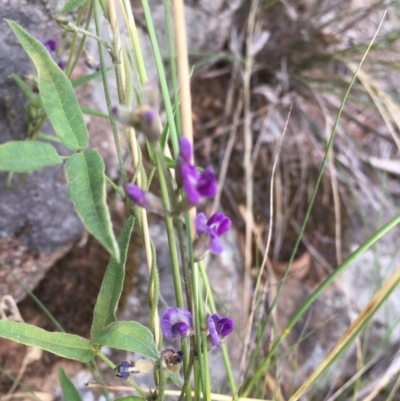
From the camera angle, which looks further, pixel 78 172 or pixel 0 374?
pixel 0 374

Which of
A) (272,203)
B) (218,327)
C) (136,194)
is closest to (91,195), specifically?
(136,194)

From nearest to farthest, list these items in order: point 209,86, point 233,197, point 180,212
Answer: point 180,212 < point 233,197 < point 209,86

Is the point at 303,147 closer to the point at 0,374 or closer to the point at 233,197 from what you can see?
the point at 233,197

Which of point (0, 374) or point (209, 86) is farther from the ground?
point (209, 86)

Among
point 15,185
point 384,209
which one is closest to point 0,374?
point 15,185

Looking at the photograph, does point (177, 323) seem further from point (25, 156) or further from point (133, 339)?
point (25, 156)

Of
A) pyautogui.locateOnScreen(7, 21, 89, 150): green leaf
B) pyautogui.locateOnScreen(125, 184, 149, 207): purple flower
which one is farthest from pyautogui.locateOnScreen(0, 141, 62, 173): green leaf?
pyautogui.locateOnScreen(125, 184, 149, 207): purple flower
